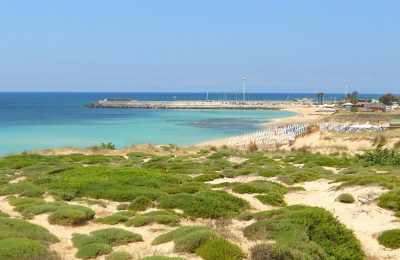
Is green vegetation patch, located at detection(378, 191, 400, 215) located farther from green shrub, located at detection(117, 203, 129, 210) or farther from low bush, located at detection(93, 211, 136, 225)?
green shrub, located at detection(117, 203, 129, 210)

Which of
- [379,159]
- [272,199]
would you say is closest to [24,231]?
[272,199]

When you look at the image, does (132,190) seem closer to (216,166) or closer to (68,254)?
(68,254)

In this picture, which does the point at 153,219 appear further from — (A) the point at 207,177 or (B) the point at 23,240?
(A) the point at 207,177

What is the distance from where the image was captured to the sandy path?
11.3 metres

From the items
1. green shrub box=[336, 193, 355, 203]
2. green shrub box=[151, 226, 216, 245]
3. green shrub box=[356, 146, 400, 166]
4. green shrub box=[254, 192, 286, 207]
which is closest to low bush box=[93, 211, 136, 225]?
green shrub box=[151, 226, 216, 245]

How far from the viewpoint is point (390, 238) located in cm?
1138

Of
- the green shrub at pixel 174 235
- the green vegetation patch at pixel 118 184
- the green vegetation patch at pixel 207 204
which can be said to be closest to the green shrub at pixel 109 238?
the green shrub at pixel 174 235

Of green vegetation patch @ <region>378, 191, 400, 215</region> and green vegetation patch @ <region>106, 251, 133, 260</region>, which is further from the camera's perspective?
green vegetation patch @ <region>378, 191, 400, 215</region>

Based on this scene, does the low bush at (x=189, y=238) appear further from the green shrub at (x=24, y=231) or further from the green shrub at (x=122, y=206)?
the green shrub at (x=122, y=206)

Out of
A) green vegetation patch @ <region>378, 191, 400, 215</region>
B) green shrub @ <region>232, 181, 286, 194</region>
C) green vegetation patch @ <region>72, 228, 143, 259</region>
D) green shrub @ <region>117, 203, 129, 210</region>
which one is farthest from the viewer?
green shrub @ <region>232, 181, 286, 194</region>

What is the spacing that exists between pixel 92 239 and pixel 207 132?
6306cm

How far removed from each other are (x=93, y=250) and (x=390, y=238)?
7121mm

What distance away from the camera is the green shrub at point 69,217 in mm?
13492

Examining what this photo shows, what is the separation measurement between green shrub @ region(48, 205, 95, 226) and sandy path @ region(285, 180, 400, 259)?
23.4 feet
